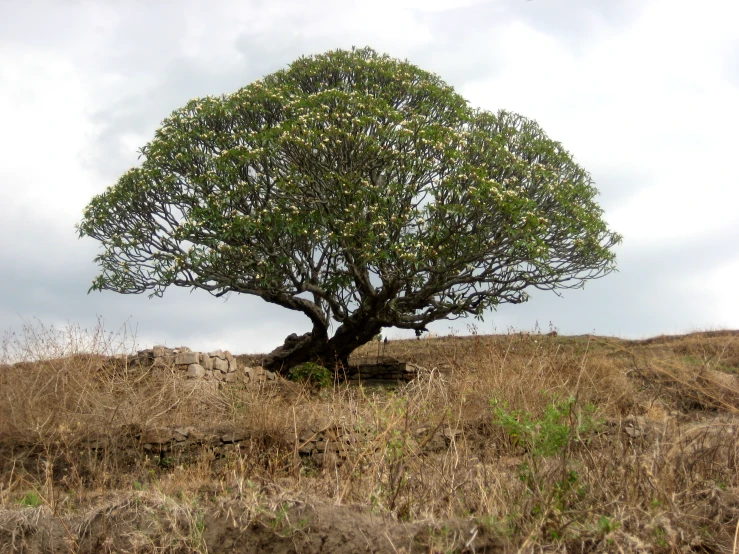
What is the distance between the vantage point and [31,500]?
602 centimetres

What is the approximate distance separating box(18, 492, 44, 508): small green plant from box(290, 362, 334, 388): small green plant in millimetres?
7595

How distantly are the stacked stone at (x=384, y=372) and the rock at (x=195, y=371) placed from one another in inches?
151

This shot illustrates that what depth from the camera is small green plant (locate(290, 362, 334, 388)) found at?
45.4ft

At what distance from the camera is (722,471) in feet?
16.3

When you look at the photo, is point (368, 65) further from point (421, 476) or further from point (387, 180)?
point (421, 476)

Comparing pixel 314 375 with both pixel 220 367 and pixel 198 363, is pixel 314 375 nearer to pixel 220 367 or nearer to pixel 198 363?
pixel 220 367

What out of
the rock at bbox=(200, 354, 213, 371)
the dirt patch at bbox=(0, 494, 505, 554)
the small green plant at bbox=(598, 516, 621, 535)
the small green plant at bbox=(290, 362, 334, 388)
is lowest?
the dirt patch at bbox=(0, 494, 505, 554)

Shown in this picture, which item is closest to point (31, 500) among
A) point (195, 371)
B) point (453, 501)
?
point (453, 501)

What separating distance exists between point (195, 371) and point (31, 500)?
20.6 ft

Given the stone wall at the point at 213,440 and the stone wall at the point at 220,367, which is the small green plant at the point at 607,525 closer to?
the stone wall at the point at 213,440

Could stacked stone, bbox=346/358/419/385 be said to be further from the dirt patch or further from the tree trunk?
the dirt patch

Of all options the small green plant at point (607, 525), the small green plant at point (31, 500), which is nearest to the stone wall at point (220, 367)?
the small green plant at point (31, 500)

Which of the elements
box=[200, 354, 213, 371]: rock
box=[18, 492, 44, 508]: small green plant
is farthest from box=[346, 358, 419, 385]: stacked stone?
box=[18, 492, 44, 508]: small green plant

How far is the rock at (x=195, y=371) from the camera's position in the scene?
39.9 ft
